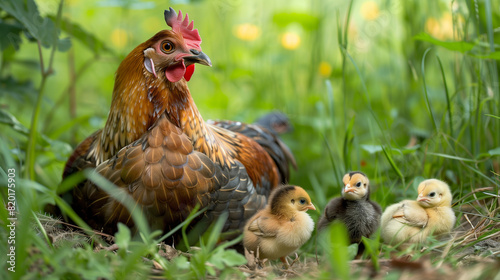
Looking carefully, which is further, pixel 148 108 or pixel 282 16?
pixel 282 16

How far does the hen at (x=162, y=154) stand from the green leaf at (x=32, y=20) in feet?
1.95

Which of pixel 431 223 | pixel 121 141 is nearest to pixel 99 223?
pixel 121 141

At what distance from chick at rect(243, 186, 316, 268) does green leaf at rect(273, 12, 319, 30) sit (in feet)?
10.0

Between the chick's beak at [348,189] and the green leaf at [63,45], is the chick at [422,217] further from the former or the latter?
the green leaf at [63,45]

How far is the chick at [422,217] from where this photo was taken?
2715 millimetres

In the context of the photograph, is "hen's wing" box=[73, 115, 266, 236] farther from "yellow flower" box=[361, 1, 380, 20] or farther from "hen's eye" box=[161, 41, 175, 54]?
"yellow flower" box=[361, 1, 380, 20]

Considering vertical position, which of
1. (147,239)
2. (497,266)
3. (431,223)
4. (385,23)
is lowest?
(431,223)

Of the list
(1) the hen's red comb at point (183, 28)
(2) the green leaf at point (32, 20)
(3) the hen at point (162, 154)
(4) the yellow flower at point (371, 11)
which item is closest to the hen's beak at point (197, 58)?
(3) the hen at point (162, 154)

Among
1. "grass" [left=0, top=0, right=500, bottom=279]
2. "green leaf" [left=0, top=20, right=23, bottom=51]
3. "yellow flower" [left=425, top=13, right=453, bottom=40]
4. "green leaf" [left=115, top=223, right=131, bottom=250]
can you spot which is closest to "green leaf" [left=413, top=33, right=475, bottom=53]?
"grass" [left=0, top=0, right=500, bottom=279]

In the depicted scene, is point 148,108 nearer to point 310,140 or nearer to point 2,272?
point 2,272

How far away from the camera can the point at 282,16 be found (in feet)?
17.8

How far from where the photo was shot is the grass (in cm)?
210

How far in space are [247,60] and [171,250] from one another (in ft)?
15.1

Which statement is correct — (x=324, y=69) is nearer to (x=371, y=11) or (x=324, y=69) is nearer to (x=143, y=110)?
(x=371, y=11)
